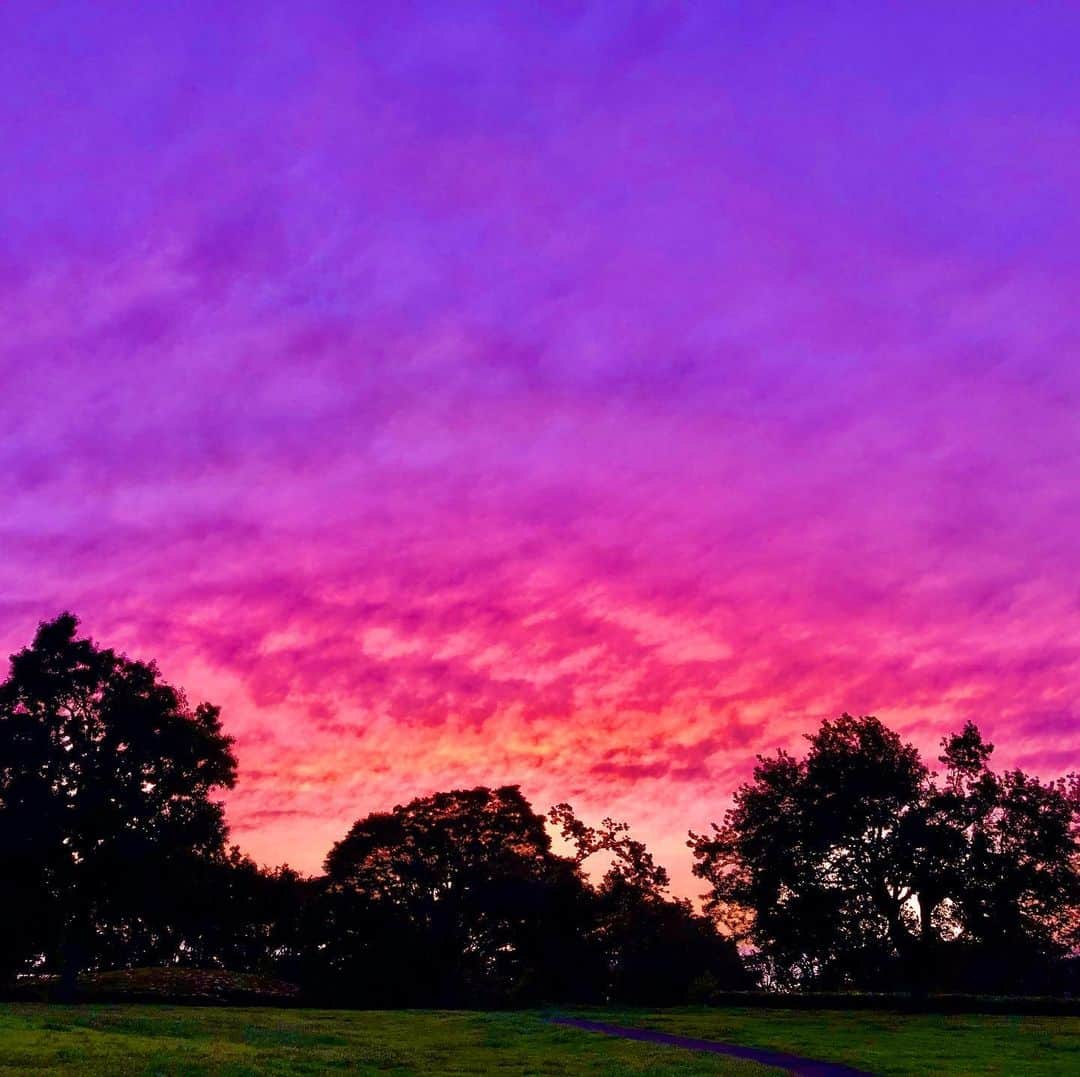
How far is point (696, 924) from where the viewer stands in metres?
91.2

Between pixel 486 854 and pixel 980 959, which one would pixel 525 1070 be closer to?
pixel 980 959

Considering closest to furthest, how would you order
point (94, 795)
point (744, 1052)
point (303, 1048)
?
point (303, 1048), point (744, 1052), point (94, 795)

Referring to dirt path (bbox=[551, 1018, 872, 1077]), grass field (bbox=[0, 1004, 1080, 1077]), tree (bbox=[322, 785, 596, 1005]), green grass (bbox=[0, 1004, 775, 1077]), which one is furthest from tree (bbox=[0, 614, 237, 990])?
dirt path (bbox=[551, 1018, 872, 1077])

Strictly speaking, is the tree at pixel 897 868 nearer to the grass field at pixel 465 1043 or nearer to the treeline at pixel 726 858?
the treeline at pixel 726 858

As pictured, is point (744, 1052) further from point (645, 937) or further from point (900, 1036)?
point (645, 937)

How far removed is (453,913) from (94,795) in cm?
3336

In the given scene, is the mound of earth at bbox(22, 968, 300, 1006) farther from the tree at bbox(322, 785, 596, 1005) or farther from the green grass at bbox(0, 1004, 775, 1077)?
the tree at bbox(322, 785, 596, 1005)

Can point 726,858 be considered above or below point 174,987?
above

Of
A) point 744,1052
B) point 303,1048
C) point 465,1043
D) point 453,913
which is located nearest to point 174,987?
point 453,913

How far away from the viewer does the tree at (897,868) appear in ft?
215

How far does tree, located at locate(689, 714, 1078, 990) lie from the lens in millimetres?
65562

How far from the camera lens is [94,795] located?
69.4 meters

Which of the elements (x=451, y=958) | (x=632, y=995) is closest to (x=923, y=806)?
(x=632, y=995)

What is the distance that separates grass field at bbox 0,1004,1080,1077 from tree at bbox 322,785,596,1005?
28.9 metres
